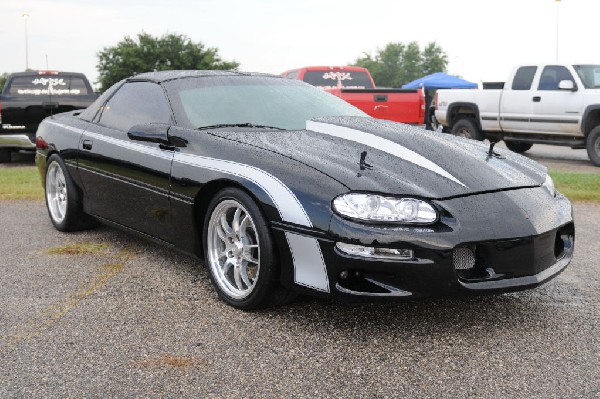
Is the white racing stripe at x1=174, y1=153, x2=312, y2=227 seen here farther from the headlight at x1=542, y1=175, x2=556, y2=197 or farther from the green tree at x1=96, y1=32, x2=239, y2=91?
the green tree at x1=96, y1=32, x2=239, y2=91

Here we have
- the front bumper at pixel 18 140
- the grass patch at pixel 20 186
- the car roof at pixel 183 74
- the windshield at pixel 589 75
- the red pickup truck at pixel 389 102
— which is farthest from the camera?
the windshield at pixel 589 75

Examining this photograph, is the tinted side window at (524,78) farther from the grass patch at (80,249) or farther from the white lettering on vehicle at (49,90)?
the grass patch at (80,249)

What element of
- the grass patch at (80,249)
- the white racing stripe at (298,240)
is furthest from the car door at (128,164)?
the white racing stripe at (298,240)

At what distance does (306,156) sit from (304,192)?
32 cm

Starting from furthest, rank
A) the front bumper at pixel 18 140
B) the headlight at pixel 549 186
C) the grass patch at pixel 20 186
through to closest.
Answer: the front bumper at pixel 18 140 < the grass patch at pixel 20 186 < the headlight at pixel 549 186

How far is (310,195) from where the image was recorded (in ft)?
11.3

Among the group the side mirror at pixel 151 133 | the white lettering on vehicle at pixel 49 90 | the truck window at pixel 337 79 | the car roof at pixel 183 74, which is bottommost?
A: the side mirror at pixel 151 133

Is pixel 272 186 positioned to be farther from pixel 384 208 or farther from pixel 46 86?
pixel 46 86

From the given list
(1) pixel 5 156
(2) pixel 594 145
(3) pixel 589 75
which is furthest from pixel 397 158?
(1) pixel 5 156

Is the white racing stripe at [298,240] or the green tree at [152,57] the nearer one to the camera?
the white racing stripe at [298,240]

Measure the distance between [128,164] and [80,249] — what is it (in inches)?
44.3

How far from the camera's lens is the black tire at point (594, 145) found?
40.7 feet

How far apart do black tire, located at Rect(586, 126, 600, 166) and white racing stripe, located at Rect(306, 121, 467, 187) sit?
9406 mm

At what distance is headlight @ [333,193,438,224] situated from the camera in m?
3.33
